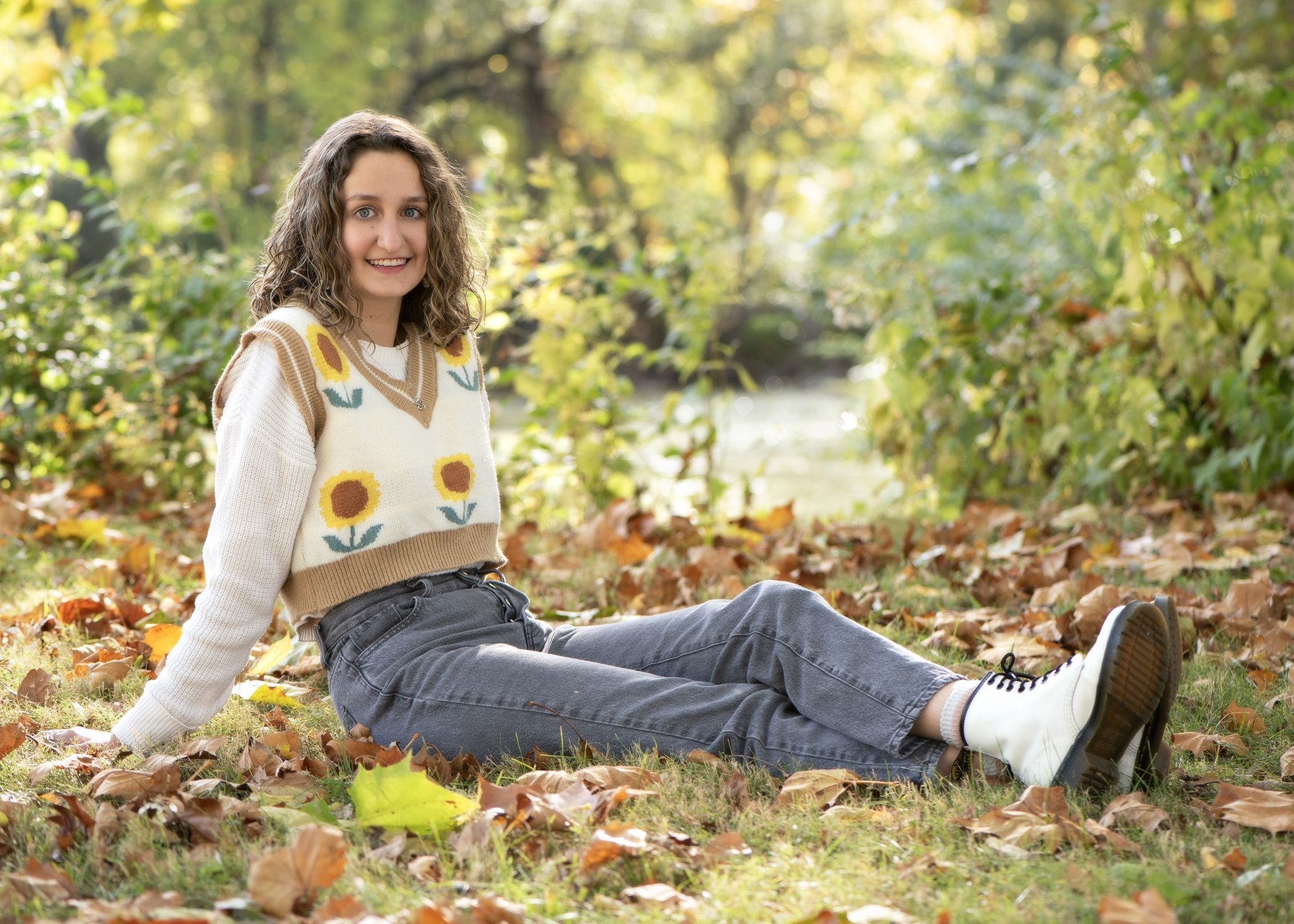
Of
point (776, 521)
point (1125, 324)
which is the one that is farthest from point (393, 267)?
point (1125, 324)

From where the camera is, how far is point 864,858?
1519 millimetres

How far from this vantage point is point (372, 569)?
2.00 metres

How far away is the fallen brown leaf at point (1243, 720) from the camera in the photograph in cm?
197

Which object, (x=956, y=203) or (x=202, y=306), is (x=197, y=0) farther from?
(x=202, y=306)

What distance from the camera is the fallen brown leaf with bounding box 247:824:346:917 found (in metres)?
1.34

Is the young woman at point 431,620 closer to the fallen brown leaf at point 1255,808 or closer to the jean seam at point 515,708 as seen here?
the jean seam at point 515,708

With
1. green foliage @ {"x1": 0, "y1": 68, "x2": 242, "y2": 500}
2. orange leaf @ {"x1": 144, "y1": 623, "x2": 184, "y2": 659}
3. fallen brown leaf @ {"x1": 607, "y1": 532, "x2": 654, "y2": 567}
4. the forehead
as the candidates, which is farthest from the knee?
green foliage @ {"x1": 0, "y1": 68, "x2": 242, "y2": 500}

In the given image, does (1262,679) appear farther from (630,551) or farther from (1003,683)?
(630,551)

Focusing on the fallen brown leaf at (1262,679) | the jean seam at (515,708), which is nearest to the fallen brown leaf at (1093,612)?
the fallen brown leaf at (1262,679)

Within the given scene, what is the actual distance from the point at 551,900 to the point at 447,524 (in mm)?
890

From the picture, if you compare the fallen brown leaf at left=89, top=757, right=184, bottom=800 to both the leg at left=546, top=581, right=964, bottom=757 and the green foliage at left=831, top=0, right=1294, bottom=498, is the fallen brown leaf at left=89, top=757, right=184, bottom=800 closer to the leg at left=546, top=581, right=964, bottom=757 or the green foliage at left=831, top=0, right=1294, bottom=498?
the leg at left=546, top=581, right=964, bottom=757

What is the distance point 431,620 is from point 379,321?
0.60 m

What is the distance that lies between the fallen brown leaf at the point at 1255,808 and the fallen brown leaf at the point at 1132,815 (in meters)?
0.09

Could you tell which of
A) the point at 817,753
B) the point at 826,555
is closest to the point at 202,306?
the point at 826,555
